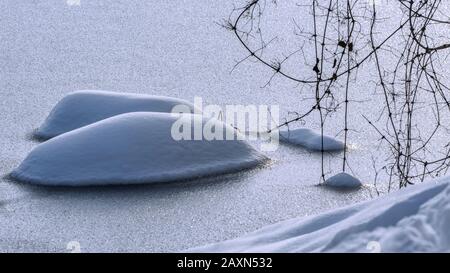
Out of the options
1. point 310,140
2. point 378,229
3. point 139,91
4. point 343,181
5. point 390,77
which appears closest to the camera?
point 378,229

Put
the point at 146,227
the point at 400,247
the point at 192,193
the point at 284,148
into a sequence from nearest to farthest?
the point at 400,247 → the point at 146,227 → the point at 192,193 → the point at 284,148

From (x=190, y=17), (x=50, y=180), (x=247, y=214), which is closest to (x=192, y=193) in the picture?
(x=247, y=214)

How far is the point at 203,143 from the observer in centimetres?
377

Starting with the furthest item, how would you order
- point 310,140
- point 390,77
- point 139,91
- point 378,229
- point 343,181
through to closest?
point 390,77, point 139,91, point 310,140, point 343,181, point 378,229

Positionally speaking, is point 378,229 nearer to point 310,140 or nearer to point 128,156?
point 128,156

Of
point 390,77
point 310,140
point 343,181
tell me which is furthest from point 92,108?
point 390,77

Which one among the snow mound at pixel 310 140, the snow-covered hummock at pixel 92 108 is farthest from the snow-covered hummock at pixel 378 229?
the snow-covered hummock at pixel 92 108

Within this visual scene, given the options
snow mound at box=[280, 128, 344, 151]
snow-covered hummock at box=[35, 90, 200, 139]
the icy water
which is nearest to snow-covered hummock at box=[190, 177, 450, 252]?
the icy water

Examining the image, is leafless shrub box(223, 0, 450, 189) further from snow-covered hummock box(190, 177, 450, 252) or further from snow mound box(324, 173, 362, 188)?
snow-covered hummock box(190, 177, 450, 252)

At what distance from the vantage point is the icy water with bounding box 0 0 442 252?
3025 mm

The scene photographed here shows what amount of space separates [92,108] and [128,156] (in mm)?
771

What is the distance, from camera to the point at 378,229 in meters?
1.83
